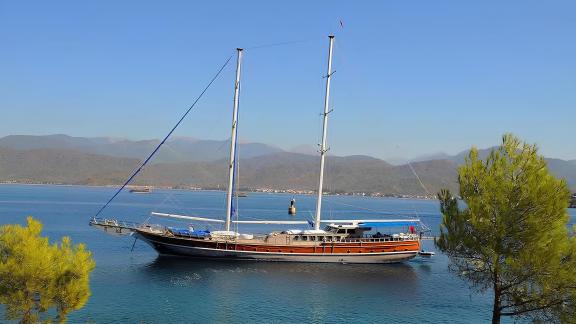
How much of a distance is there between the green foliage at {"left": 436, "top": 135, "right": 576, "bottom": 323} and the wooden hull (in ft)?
109

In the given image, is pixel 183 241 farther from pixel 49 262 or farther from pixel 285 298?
pixel 49 262

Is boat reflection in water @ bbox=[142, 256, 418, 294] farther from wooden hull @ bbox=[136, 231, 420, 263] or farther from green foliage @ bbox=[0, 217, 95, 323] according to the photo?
green foliage @ bbox=[0, 217, 95, 323]

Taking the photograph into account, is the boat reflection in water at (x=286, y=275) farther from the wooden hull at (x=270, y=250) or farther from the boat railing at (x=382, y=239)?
the boat railing at (x=382, y=239)

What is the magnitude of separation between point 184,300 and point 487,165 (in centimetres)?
2459

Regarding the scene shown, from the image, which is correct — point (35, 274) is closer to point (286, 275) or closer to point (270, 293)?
point (270, 293)

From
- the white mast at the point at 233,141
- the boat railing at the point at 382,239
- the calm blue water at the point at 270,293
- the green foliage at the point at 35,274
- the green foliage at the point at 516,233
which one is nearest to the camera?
the green foliage at the point at 35,274

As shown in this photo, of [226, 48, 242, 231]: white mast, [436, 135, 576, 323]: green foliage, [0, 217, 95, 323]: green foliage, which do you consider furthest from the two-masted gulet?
[0, 217, 95, 323]: green foliage

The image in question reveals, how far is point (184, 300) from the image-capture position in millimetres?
37156

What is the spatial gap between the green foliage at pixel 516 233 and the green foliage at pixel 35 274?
14479 millimetres

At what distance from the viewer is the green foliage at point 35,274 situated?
56.0ft

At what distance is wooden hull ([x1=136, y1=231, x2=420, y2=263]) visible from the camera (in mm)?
53219

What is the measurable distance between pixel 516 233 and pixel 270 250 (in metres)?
36.3

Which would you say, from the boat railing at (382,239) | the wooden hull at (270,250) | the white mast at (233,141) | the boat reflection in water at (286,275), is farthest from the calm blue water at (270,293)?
the white mast at (233,141)

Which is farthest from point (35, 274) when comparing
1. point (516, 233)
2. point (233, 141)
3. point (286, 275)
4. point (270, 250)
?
point (270, 250)
